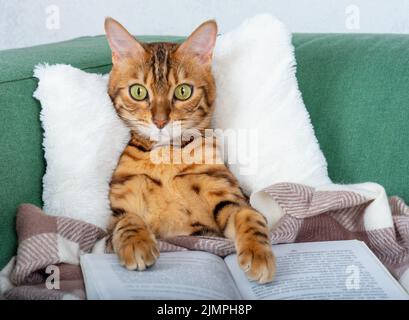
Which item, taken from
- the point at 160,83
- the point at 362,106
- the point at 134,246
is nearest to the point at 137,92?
the point at 160,83

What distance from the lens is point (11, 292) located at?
1.06 meters

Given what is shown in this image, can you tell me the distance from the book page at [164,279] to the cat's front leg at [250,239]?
0.05m

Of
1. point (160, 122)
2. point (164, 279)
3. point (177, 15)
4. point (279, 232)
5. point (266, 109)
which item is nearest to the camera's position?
point (164, 279)

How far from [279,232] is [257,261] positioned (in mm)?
201

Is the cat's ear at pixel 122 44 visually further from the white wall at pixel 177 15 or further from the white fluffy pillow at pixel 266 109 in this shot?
the white wall at pixel 177 15

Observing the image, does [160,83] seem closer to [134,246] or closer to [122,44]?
[122,44]

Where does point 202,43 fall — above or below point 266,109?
above

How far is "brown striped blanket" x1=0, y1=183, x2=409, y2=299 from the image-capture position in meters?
1.12

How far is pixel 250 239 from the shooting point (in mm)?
1152

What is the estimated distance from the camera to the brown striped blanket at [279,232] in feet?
3.66

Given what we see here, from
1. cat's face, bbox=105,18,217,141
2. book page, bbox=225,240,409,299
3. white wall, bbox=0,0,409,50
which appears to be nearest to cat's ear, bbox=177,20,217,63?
cat's face, bbox=105,18,217,141

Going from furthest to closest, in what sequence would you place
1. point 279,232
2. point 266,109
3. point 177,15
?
1. point 177,15
2. point 266,109
3. point 279,232

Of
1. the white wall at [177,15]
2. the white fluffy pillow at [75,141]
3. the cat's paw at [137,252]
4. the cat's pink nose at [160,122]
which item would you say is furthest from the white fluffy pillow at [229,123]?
the white wall at [177,15]
